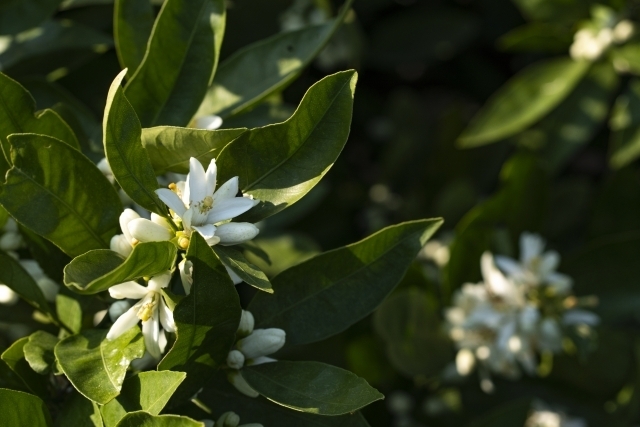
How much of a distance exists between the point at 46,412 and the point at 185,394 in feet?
0.64

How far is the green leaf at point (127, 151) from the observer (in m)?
0.89

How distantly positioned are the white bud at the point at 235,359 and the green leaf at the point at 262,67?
46 cm

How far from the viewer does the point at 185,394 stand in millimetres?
1062

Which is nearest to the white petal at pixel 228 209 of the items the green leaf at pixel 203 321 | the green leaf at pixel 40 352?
the green leaf at pixel 203 321

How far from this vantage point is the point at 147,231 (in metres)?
0.97

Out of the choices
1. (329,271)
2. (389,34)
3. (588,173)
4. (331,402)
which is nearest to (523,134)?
(389,34)

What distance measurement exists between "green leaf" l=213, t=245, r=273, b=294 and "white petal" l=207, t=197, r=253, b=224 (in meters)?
0.04

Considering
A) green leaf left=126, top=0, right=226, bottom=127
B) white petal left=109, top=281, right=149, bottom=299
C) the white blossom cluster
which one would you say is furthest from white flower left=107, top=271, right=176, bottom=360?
the white blossom cluster

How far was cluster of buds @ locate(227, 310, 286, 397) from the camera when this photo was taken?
1077 millimetres

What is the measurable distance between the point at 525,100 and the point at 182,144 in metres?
1.48

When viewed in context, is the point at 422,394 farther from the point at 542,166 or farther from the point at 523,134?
the point at 523,134

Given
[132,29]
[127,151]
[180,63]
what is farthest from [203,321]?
[132,29]

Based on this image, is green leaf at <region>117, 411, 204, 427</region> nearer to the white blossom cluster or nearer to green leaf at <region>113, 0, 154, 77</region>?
green leaf at <region>113, 0, 154, 77</region>

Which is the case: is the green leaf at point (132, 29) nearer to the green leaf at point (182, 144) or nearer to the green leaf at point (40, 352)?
the green leaf at point (182, 144)
